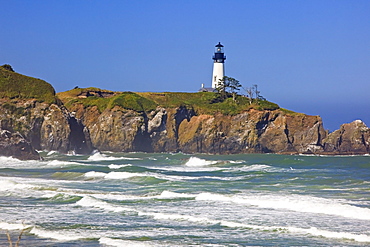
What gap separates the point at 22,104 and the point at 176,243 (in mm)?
50254

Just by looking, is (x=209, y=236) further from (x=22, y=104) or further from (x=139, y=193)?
(x=22, y=104)

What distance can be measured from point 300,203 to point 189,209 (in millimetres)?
4234

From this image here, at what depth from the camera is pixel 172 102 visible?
7931 centimetres

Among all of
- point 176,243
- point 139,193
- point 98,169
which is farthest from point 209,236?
point 98,169

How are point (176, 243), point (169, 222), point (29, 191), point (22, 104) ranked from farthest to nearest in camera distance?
point (22, 104) → point (29, 191) → point (169, 222) → point (176, 243)

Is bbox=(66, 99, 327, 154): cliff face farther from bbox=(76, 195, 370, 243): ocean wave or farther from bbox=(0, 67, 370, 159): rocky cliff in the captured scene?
bbox=(76, 195, 370, 243): ocean wave

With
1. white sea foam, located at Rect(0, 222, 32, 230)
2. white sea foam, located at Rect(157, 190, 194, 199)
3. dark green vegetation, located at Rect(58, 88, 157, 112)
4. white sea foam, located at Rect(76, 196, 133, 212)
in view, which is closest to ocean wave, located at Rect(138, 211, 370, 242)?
white sea foam, located at Rect(76, 196, 133, 212)

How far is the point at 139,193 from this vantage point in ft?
95.9

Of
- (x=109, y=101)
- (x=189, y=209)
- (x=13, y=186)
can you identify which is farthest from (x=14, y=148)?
(x=189, y=209)

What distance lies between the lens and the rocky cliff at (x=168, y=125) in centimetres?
6481

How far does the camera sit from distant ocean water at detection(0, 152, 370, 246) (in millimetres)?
17531

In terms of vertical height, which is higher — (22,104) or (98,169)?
(22,104)

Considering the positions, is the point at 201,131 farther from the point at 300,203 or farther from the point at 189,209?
the point at 189,209

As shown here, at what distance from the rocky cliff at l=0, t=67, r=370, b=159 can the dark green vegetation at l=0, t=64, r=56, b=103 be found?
124mm
